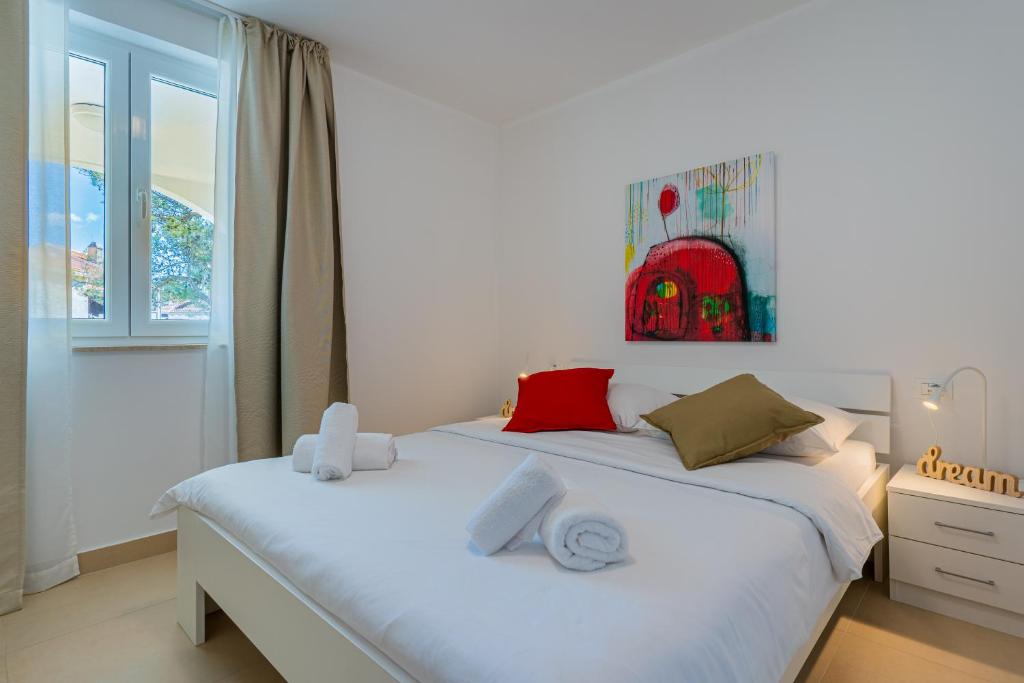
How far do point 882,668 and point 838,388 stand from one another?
1155mm

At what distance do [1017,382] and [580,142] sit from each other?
8.16ft

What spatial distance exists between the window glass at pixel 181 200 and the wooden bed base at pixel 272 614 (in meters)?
1.20

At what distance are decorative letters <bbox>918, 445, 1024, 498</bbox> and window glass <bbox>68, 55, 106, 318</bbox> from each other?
3.50m

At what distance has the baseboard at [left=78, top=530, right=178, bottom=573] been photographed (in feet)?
7.41

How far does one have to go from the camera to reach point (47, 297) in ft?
6.84

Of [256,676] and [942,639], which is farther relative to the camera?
[942,639]

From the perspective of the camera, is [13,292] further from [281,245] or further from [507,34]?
[507,34]

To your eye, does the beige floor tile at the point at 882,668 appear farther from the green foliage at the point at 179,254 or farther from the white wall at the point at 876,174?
the green foliage at the point at 179,254

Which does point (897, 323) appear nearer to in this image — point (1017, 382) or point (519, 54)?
point (1017, 382)

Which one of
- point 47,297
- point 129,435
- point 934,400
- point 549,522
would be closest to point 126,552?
point 129,435

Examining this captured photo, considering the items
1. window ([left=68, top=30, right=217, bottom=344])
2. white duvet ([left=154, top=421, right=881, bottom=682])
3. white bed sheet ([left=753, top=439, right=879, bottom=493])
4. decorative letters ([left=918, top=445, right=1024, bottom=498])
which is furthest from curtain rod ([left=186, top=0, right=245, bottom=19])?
decorative letters ([left=918, top=445, right=1024, bottom=498])

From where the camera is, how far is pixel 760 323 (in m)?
2.63

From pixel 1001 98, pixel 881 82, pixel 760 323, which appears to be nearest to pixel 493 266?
pixel 760 323

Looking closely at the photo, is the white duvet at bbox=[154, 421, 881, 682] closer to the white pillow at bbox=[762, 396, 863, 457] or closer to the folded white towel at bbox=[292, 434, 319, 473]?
the folded white towel at bbox=[292, 434, 319, 473]
